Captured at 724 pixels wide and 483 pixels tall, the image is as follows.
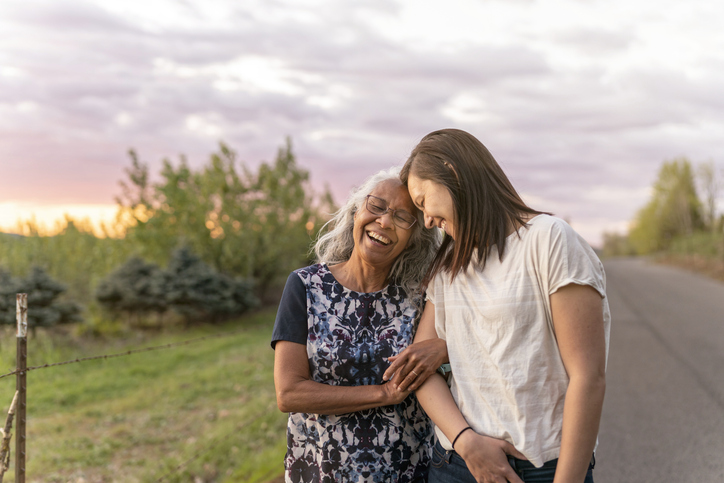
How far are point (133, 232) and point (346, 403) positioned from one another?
18.2 meters

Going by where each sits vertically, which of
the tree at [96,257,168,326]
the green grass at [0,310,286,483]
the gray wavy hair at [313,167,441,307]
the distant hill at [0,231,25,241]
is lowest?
the green grass at [0,310,286,483]

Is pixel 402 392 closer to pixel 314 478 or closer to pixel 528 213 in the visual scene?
pixel 314 478

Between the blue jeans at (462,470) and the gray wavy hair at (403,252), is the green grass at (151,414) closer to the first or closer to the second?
the gray wavy hair at (403,252)

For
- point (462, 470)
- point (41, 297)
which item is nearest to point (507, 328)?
point (462, 470)

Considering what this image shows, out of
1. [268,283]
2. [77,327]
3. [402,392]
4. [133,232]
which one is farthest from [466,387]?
[268,283]

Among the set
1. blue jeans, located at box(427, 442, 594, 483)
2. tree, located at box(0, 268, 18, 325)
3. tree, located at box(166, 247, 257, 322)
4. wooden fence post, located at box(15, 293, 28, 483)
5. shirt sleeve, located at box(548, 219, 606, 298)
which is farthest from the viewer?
tree, located at box(166, 247, 257, 322)

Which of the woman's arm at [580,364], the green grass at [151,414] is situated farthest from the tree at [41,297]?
the woman's arm at [580,364]

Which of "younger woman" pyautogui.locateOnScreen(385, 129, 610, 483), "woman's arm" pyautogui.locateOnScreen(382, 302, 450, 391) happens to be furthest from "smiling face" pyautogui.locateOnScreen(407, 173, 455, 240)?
"woman's arm" pyautogui.locateOnScreen(382, 302, 450, 391)

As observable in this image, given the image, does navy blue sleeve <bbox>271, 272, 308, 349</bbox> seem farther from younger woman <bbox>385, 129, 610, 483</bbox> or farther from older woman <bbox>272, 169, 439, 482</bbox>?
younger woman <bbox>385, 129, 610, 483</bbox>

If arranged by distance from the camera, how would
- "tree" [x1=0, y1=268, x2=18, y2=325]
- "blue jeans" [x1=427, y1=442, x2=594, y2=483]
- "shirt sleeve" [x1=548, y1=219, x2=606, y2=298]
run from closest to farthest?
"shirt sleeve" [x1=548, y1=219, x2=606, y2=298], "blue jeans" [x1=427, y1=442, x2=594, y2=483], "tree" [x1=0, y1=268, x2=18, y2=325]

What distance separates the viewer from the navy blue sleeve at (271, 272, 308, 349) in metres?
2.15

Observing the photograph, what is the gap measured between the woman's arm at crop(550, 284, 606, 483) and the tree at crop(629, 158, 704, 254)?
4587 centimetres

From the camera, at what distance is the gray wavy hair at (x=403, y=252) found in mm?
2305

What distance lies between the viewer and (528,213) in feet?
5.69
